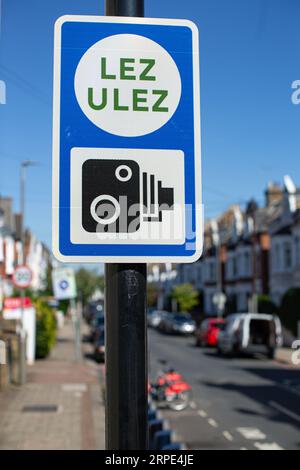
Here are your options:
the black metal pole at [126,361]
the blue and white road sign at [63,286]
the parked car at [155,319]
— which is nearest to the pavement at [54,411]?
the blue and white road sign at [63,286]

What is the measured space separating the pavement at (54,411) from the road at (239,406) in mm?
1771

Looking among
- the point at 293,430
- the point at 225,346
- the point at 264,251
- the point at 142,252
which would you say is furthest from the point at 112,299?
the point at 264,251

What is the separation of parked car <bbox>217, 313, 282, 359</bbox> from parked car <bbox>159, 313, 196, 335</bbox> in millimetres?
16623

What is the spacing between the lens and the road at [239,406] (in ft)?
37.5

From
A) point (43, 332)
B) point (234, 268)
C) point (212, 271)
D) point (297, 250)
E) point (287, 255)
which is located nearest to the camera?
point (43, 332)

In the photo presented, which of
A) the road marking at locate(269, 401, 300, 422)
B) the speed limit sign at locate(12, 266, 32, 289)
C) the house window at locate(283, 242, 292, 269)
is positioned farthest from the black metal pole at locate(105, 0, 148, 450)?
the house window at locate(283, 242, 292, 269)

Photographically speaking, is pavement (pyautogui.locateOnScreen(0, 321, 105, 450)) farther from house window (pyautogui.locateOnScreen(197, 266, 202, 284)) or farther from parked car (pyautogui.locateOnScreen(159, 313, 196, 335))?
house window (pyautogui.locateOnScreen(197, 266, 202, 284))

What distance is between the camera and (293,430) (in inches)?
488

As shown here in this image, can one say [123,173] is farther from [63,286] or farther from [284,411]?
[63,286]

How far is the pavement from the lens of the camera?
10727 millimetres

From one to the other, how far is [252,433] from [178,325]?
111 feet

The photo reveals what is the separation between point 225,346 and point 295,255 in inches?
427

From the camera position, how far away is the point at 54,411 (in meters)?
14.3

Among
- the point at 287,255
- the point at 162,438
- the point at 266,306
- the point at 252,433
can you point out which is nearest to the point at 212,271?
the point at 287,255
